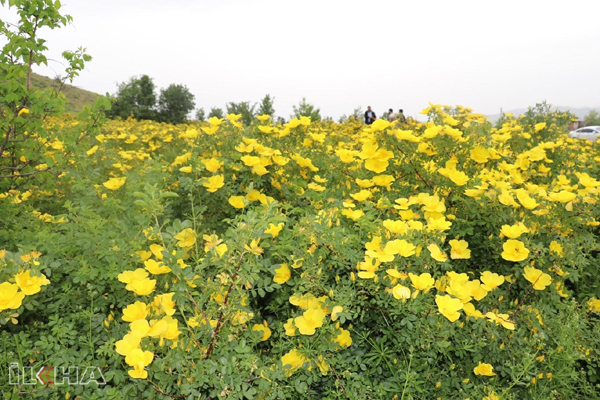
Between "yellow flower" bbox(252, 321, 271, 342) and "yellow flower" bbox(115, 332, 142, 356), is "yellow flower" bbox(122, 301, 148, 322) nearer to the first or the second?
"yellow flower" bbox(115, 332, 142, 356)

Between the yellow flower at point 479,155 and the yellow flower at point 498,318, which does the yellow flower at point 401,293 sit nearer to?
the yellow flower at point 498,318

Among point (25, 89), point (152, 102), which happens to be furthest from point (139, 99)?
point (25, 89)

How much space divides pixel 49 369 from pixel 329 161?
2190mm

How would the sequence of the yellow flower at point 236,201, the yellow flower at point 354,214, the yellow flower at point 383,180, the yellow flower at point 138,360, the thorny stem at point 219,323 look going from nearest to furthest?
1. the yellow flower at point 138,360
2. the thorny stem at point 219,323
3. the yellow flower at point 354,214
4. the yellow flower at point 236,201
5. the yellow flower at point 383,180

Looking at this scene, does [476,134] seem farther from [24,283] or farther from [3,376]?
[3,376]

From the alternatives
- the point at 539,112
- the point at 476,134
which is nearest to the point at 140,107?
the point at 539,112

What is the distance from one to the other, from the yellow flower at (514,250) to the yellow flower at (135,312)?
151 centimetres

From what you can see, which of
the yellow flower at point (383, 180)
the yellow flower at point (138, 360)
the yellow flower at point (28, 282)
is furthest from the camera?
the yellow flower at point (383, 180)

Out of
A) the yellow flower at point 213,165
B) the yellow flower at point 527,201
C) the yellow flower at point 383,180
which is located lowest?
the yellow flower at point 527,201

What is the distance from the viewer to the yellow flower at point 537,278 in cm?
171

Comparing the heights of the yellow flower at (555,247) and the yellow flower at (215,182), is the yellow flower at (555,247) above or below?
below

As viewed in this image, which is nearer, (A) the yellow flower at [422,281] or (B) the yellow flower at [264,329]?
(A) the yellow flower at [422,281]

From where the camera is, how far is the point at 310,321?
1.48m

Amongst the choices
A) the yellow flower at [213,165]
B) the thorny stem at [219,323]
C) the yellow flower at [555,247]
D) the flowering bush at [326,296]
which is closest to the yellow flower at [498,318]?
the flowering bush at [326,296]
